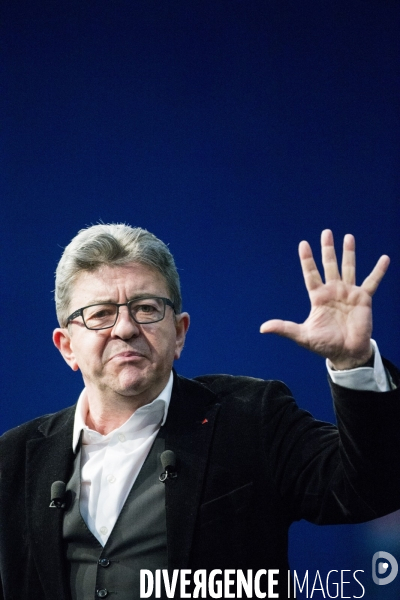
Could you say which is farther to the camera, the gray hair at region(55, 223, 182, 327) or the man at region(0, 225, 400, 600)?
the gray hair at region(55, 223, 182, 327)

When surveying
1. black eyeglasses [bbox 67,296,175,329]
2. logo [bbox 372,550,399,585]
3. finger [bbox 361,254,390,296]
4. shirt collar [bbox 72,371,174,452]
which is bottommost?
logo [bbox 372,550,399,585]

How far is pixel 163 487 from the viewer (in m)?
2.08

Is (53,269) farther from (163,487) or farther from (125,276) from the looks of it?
(163,487)

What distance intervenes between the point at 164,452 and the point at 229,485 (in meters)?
0.20

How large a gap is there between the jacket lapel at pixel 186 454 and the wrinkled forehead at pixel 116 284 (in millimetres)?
319

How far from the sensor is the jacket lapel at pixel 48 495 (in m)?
2.04

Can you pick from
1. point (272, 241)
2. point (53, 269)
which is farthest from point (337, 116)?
point (53, 269)

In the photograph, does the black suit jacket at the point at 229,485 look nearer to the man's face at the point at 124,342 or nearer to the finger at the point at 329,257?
the man's face at the point at 124,342

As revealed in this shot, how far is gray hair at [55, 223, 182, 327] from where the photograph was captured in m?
2.23

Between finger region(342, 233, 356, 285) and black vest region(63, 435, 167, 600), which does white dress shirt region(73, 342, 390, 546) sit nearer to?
black vest region(63, 435, 167, 600)

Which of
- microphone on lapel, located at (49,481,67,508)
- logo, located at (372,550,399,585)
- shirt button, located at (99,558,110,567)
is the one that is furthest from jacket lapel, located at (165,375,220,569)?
logo, located at (372,550,399,585)

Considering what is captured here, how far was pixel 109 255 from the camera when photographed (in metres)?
2.22

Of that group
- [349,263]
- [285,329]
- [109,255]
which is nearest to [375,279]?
[349,263]

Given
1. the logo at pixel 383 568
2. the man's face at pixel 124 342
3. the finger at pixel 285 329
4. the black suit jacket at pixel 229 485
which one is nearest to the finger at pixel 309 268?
the finger at pixel 285 329
